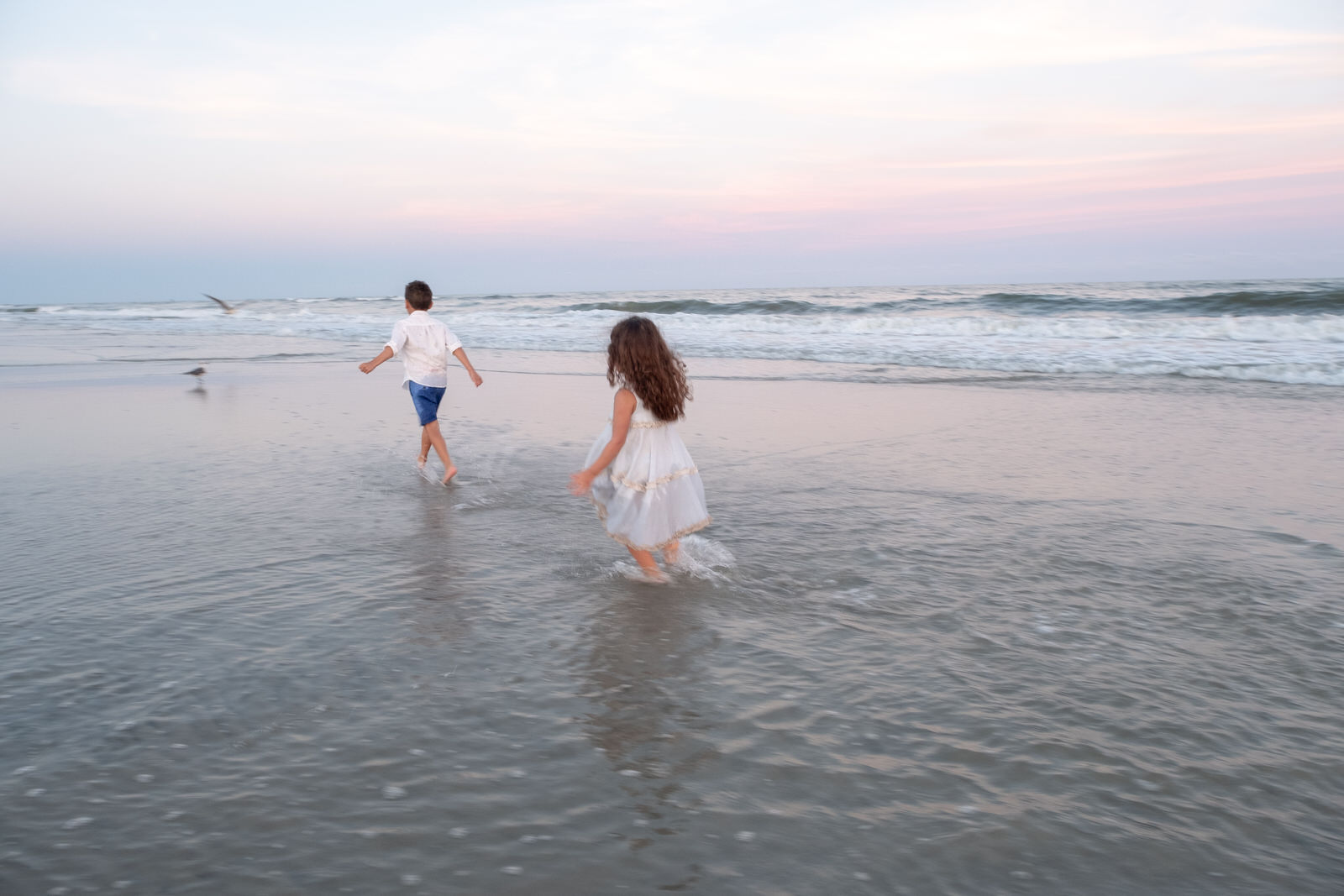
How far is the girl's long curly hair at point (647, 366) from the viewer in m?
4.44

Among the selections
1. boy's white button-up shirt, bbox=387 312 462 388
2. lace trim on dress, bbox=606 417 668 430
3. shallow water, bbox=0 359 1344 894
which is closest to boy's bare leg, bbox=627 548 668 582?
shallow water, bbox=0 359 1344 894

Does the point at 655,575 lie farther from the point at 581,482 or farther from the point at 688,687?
the point at 688,687

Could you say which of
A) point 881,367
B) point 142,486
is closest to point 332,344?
point 881,367

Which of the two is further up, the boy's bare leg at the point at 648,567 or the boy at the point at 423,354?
the boy at the point at 423,354

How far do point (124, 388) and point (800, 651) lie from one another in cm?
1170

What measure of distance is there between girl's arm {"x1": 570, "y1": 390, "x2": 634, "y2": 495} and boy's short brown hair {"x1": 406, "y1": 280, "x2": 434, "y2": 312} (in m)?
3.44

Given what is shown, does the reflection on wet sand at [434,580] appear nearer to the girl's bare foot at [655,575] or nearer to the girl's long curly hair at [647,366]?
the girl's bare foot at [655,575]

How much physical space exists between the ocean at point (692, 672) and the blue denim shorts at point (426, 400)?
435 mm

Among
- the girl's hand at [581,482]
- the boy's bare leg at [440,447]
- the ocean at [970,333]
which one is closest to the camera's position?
the girl's hand at [581,482]

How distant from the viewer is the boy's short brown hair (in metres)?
7.36

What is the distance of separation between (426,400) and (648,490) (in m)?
3.28

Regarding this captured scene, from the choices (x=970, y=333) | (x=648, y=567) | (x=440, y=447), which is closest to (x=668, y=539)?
(x=648, y=567)

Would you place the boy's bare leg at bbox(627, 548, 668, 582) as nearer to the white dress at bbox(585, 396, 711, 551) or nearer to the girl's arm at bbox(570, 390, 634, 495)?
the white dress at bbox(585, 396, 711, 551)

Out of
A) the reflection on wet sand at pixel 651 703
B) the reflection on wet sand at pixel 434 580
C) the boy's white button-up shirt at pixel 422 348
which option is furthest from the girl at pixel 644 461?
the boy's white button-up shirt at pixel 422 348
